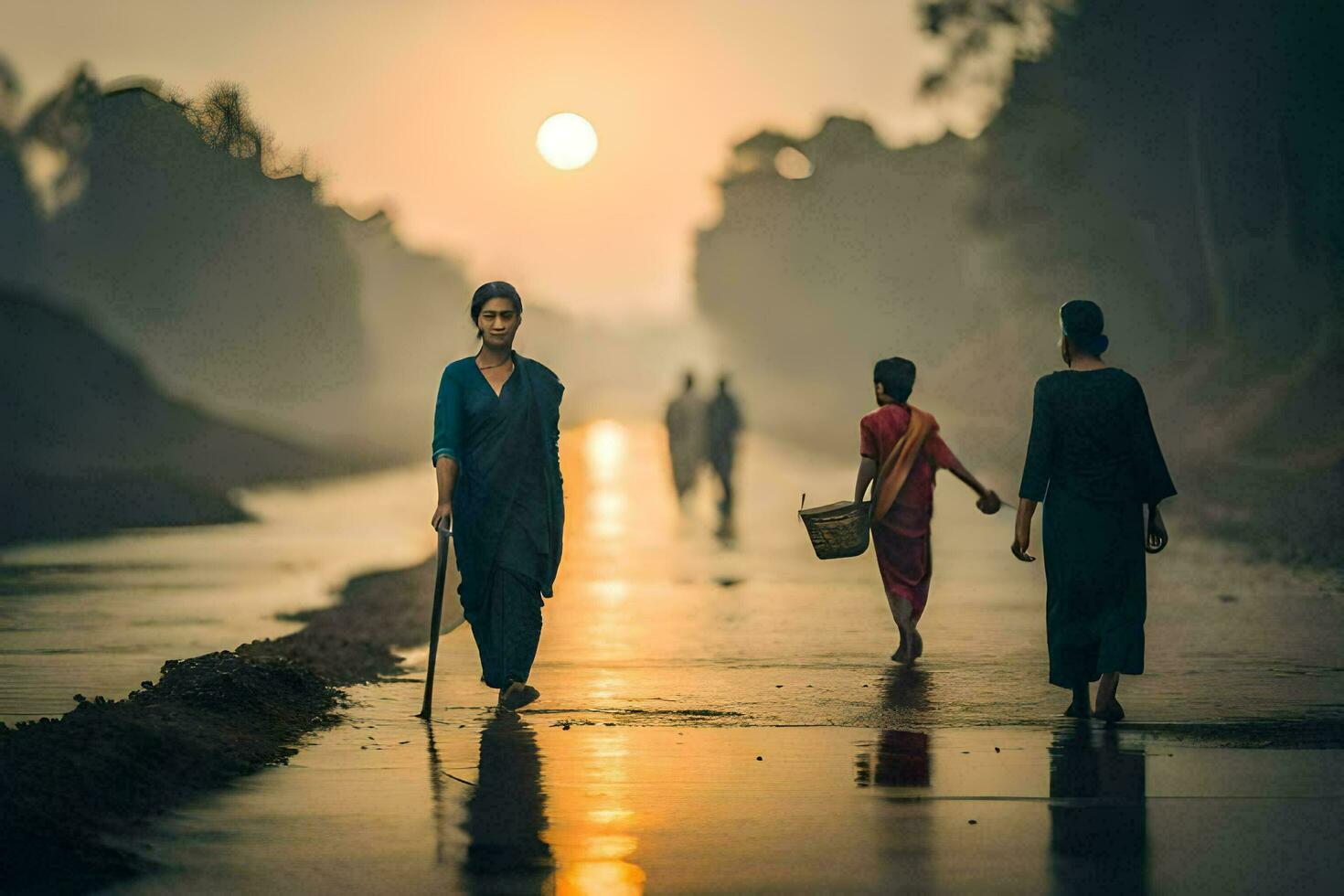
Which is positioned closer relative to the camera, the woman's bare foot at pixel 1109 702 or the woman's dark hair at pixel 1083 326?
the woman's bare foot at pixel 1109 702

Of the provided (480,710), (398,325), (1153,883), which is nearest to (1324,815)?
(1153,883)

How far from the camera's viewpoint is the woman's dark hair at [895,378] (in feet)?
38.4

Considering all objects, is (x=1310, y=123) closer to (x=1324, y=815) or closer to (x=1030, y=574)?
(x=1030, y=574)

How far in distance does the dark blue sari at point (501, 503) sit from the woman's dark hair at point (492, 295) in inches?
9.0

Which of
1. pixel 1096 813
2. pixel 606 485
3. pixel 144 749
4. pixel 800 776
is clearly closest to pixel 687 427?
pixel 606 485

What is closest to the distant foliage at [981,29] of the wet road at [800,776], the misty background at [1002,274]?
the misty background at [1002,274]

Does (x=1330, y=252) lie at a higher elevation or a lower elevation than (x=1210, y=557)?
higher

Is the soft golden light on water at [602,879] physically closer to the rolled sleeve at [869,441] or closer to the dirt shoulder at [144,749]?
the dirt shoulder at [144,749]

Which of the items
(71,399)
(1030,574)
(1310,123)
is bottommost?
(1030,574)

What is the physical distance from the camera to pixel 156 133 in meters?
50.7

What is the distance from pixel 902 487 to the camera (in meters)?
11.8

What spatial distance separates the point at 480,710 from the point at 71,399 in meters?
40.4

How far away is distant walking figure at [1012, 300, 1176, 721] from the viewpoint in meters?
9.47

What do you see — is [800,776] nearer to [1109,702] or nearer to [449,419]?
[1109,702]
